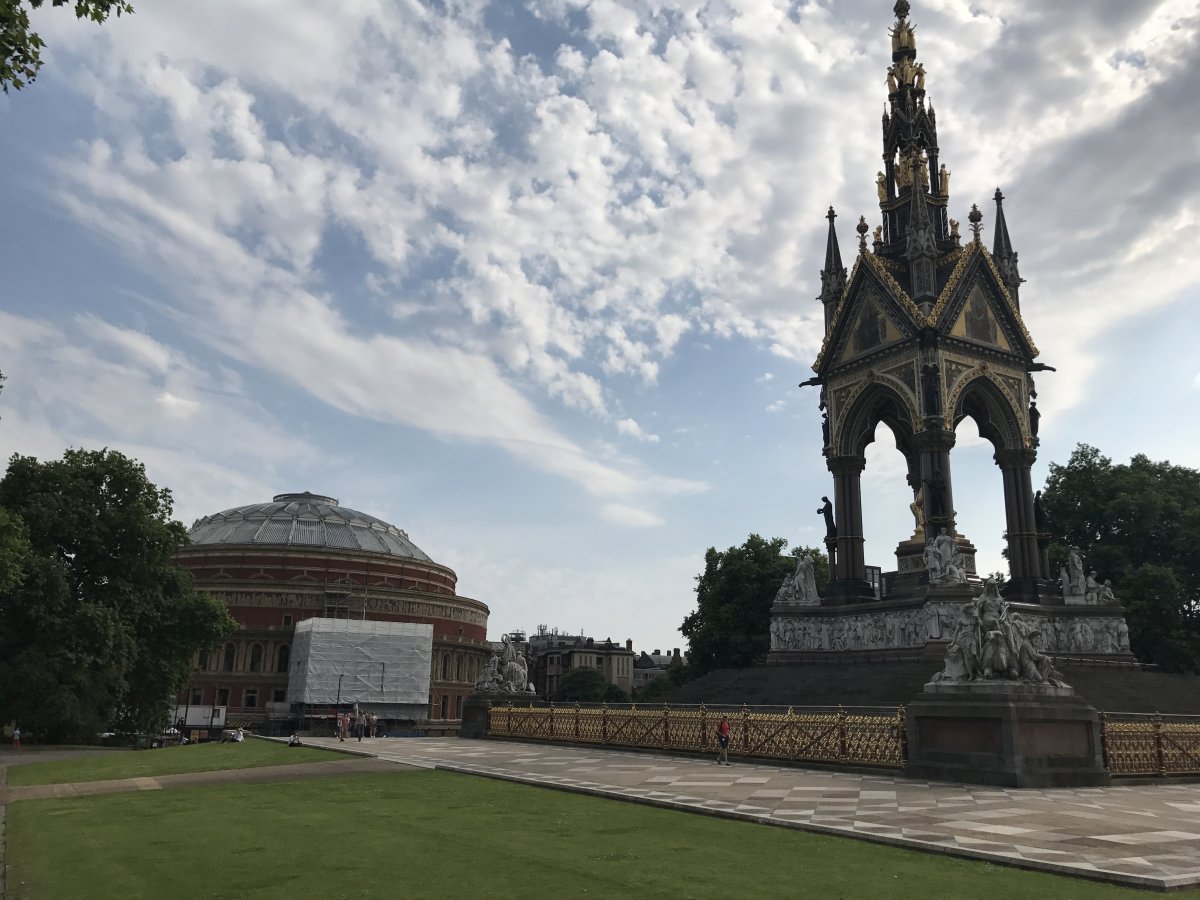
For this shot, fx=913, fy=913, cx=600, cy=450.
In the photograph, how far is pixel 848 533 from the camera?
33.5m

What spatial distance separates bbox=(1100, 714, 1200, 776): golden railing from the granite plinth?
536 millimetres

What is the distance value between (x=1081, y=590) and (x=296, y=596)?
63.4 m

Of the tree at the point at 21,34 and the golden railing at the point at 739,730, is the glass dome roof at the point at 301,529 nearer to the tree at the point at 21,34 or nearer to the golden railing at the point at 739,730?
the golden railing at the point at 739,730

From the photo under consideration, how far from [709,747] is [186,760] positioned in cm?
1230

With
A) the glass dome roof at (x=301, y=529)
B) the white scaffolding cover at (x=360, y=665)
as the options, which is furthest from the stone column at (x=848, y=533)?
the glass dome roof at (x=301, y=529)

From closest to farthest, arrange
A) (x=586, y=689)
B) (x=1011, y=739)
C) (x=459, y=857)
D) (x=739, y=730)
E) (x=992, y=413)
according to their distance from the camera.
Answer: (x=459, y=857)
(x=1011, y=739)
(x=739, y=730)
(x=992, y=413)
(x=586, y=689)

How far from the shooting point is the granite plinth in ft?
47.4

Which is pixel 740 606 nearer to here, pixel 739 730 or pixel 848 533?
pixel 848 533

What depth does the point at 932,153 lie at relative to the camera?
122ft

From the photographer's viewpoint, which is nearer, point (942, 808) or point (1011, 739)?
point (942, 808)

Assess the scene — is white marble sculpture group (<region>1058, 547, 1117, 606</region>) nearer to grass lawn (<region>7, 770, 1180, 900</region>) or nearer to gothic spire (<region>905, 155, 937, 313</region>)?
gothic spire (<region>905, 155, 937, 313</region>)

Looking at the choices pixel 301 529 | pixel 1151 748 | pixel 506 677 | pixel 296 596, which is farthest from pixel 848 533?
pixel 301 529

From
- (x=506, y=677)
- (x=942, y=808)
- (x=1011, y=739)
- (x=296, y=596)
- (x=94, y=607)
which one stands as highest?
(x=296, y=596)

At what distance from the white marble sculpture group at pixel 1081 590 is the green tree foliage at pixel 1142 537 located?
406 inches
